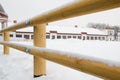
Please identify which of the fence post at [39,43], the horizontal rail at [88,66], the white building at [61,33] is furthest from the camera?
the white building at [61,33]

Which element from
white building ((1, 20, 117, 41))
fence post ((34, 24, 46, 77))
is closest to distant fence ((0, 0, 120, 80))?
fence post ((34, 24, 46, 77))

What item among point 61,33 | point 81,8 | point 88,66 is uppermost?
point 61,33

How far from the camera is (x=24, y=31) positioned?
39.3m

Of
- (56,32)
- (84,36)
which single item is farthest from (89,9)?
(84,36)

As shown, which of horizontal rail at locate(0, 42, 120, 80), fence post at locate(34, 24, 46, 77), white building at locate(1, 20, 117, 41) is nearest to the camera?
horizontal rail at locate(0, 42, 120, 80)

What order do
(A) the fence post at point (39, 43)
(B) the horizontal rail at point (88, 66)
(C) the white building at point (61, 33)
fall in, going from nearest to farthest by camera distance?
(B) the horizontal rail at point (88, 66)
(A) the fence post at point (39, 43)
(C) the white building at point (61, 33)

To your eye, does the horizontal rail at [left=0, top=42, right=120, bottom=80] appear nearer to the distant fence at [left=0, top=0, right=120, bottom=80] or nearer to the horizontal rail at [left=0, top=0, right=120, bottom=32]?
the distant fence at [left=0, top=0, right=120, bottom=80]

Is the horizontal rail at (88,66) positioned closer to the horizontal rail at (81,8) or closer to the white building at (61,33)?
the horizontal rail at (81,8)

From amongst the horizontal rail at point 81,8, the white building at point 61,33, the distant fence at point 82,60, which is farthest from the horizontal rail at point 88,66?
the white building at point 61,33

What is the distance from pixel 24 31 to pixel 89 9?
38662 millimetres

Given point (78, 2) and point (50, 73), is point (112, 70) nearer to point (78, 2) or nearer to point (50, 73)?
point (78, 2)

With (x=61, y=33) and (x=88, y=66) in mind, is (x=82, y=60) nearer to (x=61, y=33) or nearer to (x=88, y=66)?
(x=88, y=66)

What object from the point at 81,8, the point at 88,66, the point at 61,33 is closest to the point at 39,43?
the point at 81,8

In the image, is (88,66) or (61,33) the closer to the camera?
(88,66)
